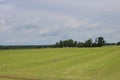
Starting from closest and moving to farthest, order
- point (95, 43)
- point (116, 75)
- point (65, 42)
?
point (116, 75) → point (95, 43) → point (65, 42)

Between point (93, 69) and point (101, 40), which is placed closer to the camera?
point (93, 69)

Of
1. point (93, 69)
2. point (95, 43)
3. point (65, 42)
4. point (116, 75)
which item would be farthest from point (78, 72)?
point (65, 42)

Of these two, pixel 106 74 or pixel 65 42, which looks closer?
pixel 106 74

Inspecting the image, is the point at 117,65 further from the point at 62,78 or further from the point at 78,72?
the point at 62,78

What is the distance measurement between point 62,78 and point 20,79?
4.05 m

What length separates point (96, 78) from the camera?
109ft

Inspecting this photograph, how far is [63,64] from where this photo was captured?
150 feet

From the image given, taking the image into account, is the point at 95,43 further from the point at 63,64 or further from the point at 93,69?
the point at 93,69

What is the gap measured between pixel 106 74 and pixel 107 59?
7243mm

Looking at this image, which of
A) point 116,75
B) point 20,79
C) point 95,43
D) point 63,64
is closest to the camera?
point 20,79

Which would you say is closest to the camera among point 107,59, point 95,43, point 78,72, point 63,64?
point 78,72

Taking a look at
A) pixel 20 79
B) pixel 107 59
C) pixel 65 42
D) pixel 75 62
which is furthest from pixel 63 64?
pixel 65 42

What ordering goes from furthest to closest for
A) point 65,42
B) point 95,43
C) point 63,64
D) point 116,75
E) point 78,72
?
point 65,42
point 95,43
point 63,64
point 78,72
point 116,75

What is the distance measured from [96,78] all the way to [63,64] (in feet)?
42.4
